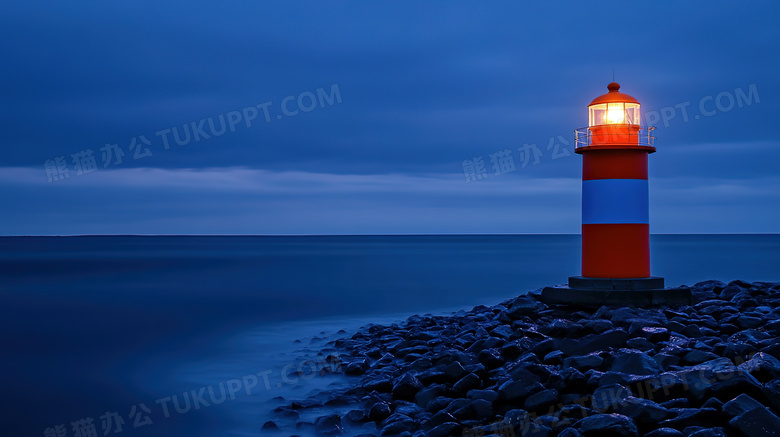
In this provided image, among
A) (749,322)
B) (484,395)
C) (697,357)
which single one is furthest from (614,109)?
(484,395)

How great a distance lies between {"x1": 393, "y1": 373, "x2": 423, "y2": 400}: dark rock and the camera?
4.80 metres

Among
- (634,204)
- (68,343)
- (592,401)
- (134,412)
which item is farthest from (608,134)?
(68,343)

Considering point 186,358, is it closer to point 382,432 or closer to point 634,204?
point 382,432

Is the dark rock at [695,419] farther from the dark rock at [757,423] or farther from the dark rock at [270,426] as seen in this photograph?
the dark rock at [270,426]

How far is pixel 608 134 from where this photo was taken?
22.5 feet

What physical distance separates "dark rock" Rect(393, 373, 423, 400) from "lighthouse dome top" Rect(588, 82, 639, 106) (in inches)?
147

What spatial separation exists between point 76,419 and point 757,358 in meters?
5.00

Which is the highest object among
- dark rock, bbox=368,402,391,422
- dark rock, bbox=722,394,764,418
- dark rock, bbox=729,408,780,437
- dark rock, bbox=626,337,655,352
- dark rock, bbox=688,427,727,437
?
dark rock, bbox=626,337,655,352

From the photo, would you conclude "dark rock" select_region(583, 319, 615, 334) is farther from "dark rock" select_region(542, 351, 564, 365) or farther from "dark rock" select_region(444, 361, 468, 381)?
"dark rock" select_region(444, 361, 468, 381)

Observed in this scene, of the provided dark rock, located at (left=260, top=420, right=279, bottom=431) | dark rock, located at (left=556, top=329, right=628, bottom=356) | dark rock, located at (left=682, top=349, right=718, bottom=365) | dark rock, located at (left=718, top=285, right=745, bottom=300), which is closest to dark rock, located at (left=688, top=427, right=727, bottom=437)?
dark rock, located at (left=682, top=349, right=718, bottom=365)

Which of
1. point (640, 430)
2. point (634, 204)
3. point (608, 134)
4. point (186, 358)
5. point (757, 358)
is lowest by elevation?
point (186, 358)

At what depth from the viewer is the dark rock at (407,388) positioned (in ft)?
15.8

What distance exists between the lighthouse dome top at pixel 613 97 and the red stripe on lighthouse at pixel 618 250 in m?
1.26

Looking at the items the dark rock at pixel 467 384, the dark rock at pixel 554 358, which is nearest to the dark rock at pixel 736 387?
the dark rock at pixel 554 358
